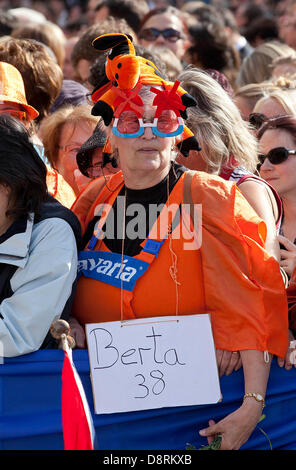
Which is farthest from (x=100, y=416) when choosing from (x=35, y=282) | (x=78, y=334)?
(x=35, y=282)

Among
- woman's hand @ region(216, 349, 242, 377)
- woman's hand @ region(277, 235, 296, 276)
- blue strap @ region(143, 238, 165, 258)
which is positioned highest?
blue strap @ region(143, 238, 165, 258)

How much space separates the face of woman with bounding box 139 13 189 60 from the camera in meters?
6.84

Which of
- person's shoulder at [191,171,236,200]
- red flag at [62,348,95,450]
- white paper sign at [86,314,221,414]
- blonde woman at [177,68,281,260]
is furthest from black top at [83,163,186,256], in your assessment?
red flag at [62,348,95,450]

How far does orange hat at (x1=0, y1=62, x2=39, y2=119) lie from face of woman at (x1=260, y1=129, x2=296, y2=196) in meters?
1.25

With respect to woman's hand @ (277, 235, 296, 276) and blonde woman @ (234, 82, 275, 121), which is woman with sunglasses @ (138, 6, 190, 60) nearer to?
blonde woman @ (234, 82, 275, 121)

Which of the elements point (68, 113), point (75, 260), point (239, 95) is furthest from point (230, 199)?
point (239, 95)

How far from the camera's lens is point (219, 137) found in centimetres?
358

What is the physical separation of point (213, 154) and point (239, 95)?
2011mm

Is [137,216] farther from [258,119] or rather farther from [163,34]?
[163,34]

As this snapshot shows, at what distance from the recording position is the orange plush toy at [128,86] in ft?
9.53

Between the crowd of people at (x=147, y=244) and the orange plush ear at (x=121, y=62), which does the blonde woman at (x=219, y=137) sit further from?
the orange plush ear at (x=121, y=62)

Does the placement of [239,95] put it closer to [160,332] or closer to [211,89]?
[211,89]

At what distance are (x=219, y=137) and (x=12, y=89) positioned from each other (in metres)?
1.08

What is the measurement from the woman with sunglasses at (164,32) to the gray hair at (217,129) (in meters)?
3.24
